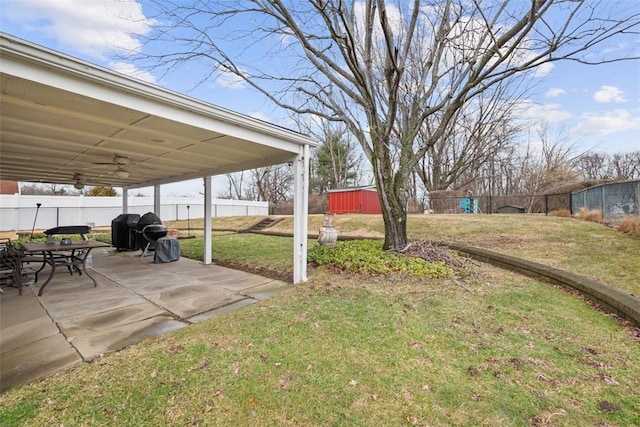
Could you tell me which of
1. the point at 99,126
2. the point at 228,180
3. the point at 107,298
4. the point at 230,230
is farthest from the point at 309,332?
the point at 228,180

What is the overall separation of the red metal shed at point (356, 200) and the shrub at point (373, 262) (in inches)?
506

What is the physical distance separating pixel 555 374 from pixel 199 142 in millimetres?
5112

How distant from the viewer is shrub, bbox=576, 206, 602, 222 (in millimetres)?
10449

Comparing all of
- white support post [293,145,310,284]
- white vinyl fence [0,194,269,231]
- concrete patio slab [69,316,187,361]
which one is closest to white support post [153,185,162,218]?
white vinyl fence [0,194,269,231]

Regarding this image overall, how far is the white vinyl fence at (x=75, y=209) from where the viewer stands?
15.9m

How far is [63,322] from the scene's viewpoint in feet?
11.2

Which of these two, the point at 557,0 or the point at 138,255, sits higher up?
the point at 557,0

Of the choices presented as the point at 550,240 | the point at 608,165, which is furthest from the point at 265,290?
the point at 608,165

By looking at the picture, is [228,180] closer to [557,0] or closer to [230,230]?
[230,230]

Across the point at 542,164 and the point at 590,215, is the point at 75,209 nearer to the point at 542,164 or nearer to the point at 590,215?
the point at 590,215

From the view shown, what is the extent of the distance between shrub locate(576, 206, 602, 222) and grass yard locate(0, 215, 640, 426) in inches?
359

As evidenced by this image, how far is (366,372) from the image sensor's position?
238cm

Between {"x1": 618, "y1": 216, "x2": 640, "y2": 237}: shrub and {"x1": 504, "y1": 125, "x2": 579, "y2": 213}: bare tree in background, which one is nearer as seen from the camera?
{"x1": 618, "y1": 216, "x2": 640, "y2": 237}: shrub

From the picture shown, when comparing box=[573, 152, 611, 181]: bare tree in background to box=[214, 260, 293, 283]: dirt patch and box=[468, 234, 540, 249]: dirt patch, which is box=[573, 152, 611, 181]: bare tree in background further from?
box=[214, 260, 293, 283]: dirt patch
